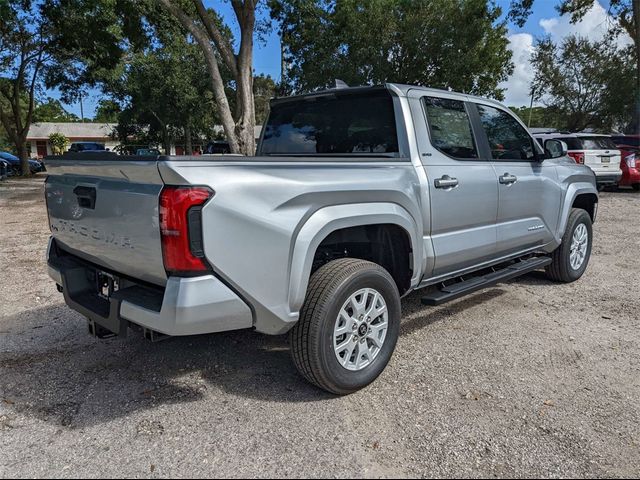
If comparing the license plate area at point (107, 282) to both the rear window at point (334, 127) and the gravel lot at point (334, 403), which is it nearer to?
the gravel lot at point (334, 403)

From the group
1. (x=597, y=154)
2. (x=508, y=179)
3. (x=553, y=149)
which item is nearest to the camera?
(x=508, y=179)

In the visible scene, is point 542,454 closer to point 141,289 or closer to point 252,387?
point 252,387

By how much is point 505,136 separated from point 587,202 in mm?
2066

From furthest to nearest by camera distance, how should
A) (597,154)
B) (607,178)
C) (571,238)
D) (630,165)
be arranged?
1. (630,165)
2. (607,178)
3. (597,154)
4. (571,238)

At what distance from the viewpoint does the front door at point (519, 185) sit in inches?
176

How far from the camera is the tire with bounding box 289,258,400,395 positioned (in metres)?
2.91

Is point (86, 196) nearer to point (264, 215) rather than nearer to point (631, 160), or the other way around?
point (264, 215)

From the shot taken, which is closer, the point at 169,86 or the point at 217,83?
the point at 217,83

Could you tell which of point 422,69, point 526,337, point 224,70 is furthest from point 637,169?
point 224,70

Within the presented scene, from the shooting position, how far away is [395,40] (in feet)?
62.6

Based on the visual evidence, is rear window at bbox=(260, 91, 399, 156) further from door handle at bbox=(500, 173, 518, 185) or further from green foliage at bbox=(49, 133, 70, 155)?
green foliage at bbox=(49, 133, 70, 155)

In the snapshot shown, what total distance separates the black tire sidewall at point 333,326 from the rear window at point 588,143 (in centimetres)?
1207

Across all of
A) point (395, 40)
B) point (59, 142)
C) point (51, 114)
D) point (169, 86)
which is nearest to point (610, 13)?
point (395, 40)

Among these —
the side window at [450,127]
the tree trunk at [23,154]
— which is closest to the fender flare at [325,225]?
the side window at [450,127]
